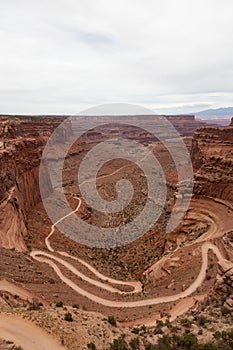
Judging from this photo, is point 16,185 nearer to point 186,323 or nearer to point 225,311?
point 186,323

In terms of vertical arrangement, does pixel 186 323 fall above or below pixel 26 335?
below

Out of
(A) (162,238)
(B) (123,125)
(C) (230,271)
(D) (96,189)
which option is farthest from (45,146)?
(B) (123,125)

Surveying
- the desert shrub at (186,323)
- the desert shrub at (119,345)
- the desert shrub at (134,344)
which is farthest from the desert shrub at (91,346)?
the desert shrub at (186,323)

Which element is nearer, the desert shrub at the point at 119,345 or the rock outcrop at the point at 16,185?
the desert shrub at the point at 119,345

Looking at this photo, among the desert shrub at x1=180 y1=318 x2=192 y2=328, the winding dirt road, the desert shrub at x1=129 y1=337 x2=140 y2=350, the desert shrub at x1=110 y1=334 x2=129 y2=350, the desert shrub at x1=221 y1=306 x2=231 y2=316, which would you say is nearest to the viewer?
the desert shrub at x1=110 y1=334 x2=129 y2=350

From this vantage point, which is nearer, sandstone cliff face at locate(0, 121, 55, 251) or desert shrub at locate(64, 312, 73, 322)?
desert shrub at locate(64, 312, 73, 322)

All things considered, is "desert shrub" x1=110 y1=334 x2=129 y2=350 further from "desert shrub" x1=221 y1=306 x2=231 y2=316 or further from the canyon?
"desert shrub" x1=221 y1=306 x2=231 y2=316

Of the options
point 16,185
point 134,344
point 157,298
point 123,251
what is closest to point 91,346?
point 134,344

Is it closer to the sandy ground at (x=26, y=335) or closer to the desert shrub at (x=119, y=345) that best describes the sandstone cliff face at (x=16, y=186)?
the sandy ground at (x=26, y=335)

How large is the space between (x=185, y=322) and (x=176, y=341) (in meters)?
2.31

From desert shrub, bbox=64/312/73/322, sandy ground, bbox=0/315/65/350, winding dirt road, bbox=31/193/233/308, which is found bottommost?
winding dirt road, bbox=31/193/233/308

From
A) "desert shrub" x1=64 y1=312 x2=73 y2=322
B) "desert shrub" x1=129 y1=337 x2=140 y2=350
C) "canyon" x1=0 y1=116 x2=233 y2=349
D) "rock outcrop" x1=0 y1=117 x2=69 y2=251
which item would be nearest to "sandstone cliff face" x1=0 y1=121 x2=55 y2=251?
"rock outcrop" x1=0 y1=117 x2=69 y2=251

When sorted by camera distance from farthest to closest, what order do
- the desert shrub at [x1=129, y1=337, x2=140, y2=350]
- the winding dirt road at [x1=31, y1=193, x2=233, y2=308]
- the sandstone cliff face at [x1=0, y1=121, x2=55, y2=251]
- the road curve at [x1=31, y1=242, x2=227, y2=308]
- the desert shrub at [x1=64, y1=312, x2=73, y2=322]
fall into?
the sandstone cliff face at [x1=0, y1=121, x2=55, y2=251]
the winding dirt road at [x1=31, y1=193, x2=233, y2=308]
the road curve at [x1=31, y1=242, x2=227, y2=308]
the desert shrub at [x1=64, y1=312, x2=73, y2=322]
the desert shrub at [x1=129, y1=337, x2=140, y2=350]

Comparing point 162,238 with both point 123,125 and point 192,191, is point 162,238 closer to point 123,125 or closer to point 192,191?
point 192,191
